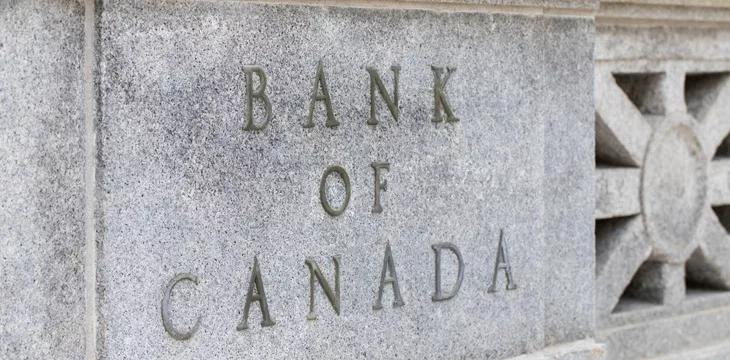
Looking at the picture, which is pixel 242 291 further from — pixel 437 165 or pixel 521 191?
pixel 521 191

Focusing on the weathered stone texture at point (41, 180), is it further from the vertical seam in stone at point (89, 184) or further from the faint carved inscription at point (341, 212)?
the faint carved inscription at point (341, 212)

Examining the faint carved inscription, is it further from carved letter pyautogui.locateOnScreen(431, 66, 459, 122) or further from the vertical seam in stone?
the vertical seam in stone

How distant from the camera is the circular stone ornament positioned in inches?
186

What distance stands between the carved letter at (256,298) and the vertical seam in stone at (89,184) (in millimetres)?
440

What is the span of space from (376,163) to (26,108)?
1151mm

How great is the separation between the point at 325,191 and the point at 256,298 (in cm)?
41

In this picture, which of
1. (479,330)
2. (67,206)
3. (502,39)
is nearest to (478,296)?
(479,330)

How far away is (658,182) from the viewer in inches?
188

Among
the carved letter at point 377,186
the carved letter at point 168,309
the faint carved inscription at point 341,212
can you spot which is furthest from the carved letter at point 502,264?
the carved letter at point 168,309

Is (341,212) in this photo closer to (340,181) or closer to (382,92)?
(340,181)

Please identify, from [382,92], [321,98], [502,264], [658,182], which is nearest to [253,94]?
[321,98]

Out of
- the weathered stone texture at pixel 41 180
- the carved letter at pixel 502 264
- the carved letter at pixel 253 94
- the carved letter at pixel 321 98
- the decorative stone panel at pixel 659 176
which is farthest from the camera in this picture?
the decorative stone panel at pixel 659 176

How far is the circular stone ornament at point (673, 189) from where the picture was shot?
15.5 ft

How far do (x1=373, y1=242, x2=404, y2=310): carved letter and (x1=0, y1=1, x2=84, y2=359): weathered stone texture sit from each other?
100 cm
